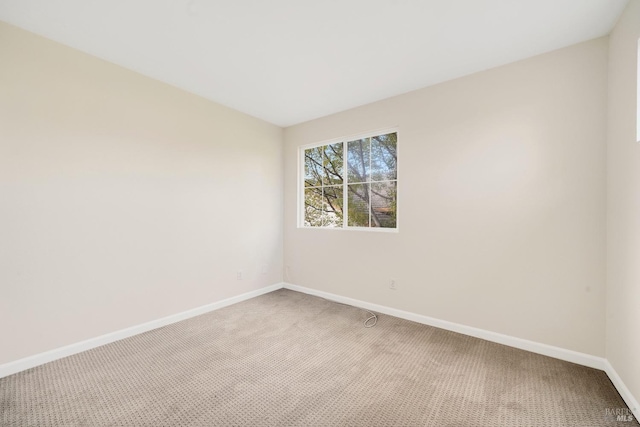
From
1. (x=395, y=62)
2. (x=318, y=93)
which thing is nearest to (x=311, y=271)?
(x=318, y=93)

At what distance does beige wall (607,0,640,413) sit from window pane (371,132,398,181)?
174cm

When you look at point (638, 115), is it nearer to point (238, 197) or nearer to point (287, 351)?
point (287, 351)

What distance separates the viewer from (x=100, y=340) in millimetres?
2352

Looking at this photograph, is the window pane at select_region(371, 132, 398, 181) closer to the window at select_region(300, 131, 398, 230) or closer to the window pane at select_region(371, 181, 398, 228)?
the window at select_region(300, 131, 398, 230)

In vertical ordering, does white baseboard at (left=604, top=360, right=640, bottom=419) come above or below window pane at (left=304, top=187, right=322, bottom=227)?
below

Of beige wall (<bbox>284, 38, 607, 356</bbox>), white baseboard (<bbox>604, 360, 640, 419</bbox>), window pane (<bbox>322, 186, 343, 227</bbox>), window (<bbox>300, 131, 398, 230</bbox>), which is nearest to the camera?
white baseboard (<bbox>604, 360, 640, 419</bbox>)

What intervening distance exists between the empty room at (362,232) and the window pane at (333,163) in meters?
0.54

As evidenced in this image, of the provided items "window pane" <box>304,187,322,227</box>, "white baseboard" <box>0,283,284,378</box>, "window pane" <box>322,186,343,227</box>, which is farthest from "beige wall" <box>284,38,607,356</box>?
"white baseboard" <box>0,283,284,378</box>

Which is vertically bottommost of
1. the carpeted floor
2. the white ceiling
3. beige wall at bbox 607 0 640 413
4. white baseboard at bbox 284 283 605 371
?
the carpeted floor

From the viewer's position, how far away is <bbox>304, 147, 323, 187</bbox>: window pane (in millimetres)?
3910

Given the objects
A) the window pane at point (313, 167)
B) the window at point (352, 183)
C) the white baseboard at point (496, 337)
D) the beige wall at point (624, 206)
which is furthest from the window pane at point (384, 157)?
the beige wall at point (624, 206)

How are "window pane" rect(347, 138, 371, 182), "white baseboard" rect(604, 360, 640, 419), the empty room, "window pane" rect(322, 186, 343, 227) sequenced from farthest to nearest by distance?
"window pane" rect(322, 186, 343, 227) → "window pane" rect(347, 138, 371, 182) → the empty room → "white baseboard" rect(604, 360, 640, 419)

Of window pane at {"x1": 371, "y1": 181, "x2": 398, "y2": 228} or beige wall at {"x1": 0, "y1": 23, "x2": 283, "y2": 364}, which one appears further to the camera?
window pane at {"x1": 371, "y1": 181, "x2": 398, "y2": 228}

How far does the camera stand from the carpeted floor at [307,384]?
1.55 meters
